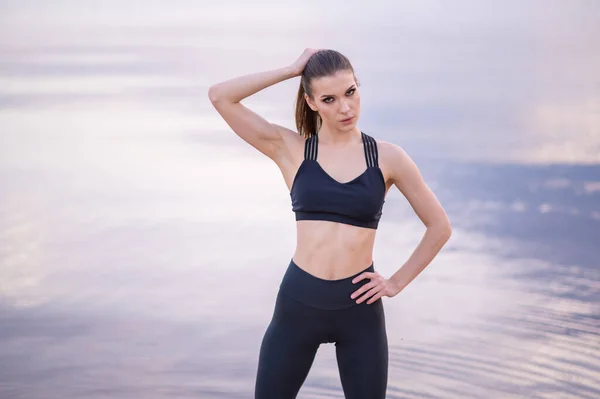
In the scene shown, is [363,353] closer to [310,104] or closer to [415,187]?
[415,187]

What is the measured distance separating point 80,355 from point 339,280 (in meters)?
2.29

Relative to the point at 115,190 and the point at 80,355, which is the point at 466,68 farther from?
the point at 80,355

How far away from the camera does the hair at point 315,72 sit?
2.92 m

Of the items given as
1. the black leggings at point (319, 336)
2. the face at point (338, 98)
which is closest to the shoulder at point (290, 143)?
the face at point (338, 98)

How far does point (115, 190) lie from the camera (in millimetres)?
7555

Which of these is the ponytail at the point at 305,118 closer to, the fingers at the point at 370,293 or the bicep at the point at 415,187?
the bicep at the point at 415,187

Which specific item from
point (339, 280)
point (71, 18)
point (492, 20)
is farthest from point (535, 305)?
point (71, 18)

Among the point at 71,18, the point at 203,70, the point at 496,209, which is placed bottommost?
the point at 496,209

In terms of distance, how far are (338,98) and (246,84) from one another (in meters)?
0.29

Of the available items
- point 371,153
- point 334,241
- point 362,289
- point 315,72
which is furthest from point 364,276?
point 315,72

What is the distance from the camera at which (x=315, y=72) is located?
9.64 ft

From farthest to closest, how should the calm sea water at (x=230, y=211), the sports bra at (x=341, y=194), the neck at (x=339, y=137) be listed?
the calm sea water at (x=230, y=211) < the neck at (x=339, y=137) < the sports bra at (x=341, y=194)

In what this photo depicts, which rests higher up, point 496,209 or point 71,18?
point 71,18

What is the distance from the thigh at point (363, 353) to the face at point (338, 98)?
55 centimetres
